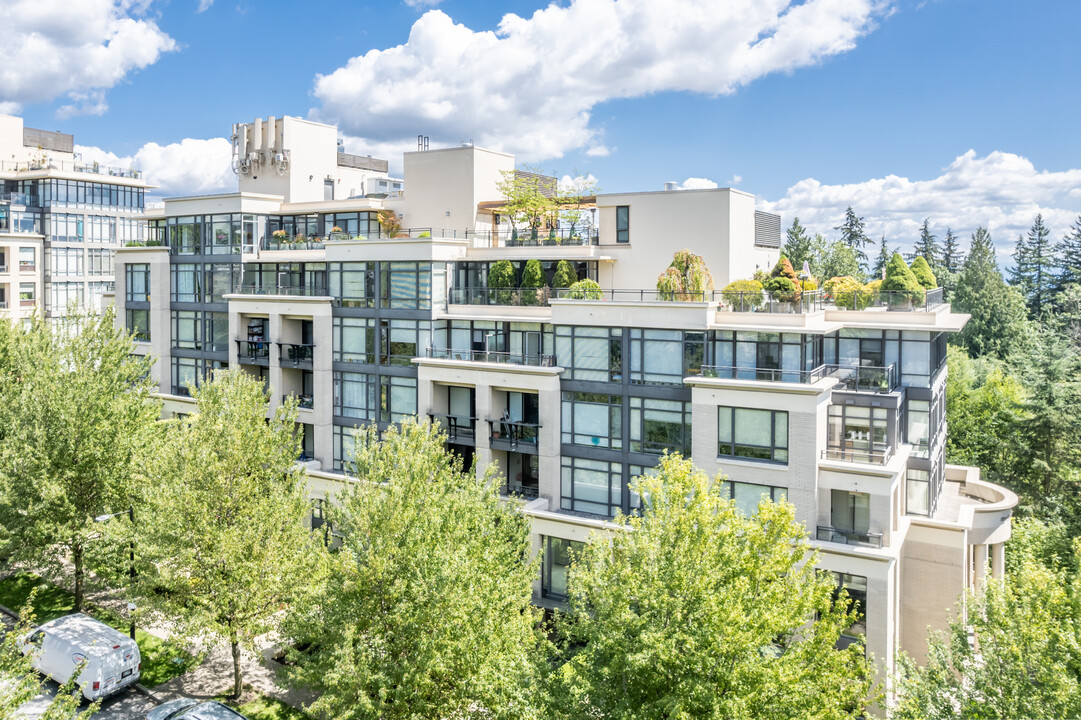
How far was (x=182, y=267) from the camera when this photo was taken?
4550 cm

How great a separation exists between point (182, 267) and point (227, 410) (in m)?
22.5

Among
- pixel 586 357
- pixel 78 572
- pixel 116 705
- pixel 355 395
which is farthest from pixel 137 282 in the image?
pixel 586 357

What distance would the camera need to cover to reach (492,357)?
33.8m

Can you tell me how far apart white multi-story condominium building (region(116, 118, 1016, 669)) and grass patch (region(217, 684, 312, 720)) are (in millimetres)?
10060

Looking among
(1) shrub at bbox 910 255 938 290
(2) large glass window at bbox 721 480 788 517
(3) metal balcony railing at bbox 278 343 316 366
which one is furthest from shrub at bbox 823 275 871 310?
(3) metal balcony railing at bbox 278 343 316 366

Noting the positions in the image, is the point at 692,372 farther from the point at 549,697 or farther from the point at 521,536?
the point at 549,697

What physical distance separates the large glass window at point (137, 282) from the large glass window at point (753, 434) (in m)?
36.3

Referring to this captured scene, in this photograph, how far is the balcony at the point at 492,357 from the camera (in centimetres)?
3224

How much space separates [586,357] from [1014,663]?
1827 centimetres

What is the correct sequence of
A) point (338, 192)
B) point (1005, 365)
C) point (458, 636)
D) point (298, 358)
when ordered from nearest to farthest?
1. point (458, 636)
2. point (298, 358)
3. point (338, 192)
4. point (1005, 365)

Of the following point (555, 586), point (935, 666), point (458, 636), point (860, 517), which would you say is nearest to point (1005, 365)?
point (860, 517)

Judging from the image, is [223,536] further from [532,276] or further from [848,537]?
[848,537]

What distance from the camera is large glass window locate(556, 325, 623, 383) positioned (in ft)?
100

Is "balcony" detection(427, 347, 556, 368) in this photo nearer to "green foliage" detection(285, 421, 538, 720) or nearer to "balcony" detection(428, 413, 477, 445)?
"balcony" detection(428, 413, 477, 445)
